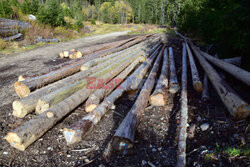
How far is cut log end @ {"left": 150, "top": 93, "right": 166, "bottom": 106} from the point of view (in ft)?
13.2

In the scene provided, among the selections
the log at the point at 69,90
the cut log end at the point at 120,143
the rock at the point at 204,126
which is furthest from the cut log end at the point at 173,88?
the cut log end at the point at 120,143

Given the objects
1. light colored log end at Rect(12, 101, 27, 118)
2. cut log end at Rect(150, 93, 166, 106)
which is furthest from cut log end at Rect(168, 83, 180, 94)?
light colored log end at Rect(12, 101, 27, 118)

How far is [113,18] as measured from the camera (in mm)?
65438

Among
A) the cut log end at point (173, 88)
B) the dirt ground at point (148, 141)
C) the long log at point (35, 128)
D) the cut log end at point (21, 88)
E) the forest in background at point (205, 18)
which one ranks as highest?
the forest in background at point (205, 18)

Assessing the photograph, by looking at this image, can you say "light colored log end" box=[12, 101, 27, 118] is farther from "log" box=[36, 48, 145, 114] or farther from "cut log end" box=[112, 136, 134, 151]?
"cut log end" box=[112, 136, 134, 151]

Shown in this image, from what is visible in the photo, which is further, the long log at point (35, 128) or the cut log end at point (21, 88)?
the cut log end at point (21, 88)

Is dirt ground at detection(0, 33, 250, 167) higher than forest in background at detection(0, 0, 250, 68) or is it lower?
lower

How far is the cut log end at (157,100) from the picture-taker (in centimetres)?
401

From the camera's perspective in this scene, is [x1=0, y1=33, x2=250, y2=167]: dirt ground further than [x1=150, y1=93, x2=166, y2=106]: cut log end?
No

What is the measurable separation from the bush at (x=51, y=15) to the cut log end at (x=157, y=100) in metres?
→ 15.1

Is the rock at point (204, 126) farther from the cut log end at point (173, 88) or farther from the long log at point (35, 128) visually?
the long log at point (35, 128)

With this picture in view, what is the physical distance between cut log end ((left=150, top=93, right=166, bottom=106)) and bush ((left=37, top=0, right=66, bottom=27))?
49.7ft

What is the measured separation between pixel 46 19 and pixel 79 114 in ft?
49.3

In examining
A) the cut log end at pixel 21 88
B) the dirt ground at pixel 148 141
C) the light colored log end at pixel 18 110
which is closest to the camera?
the dirt ground at pixel 148 141
